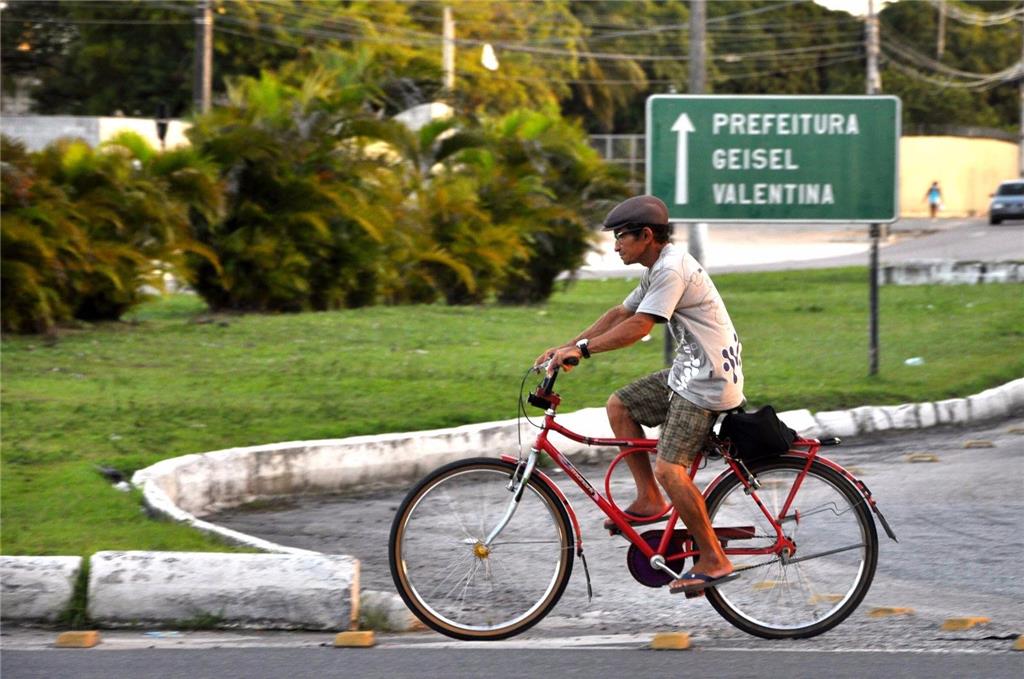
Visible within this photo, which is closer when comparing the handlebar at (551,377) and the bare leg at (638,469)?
the handlebar at (551,377)

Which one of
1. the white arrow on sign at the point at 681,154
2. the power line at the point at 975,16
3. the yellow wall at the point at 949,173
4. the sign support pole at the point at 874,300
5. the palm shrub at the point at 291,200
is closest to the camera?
the white arrow on sign at the point at 681,154

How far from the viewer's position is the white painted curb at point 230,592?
237 inches

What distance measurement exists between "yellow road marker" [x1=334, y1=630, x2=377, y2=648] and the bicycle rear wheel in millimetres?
1302

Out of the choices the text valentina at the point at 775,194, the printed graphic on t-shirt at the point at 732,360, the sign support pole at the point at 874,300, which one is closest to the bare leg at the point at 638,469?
the printed graphic on t-shirt at the point at 732,360

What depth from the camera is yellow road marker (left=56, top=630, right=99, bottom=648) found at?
18.8 ft

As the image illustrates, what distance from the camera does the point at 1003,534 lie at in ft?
24.6

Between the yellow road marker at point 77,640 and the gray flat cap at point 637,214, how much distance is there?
248 centimetres

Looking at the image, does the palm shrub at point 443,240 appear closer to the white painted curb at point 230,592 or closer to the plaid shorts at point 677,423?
the white painted curb at point 230,592

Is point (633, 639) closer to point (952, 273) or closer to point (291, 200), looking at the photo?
point (291, 200)

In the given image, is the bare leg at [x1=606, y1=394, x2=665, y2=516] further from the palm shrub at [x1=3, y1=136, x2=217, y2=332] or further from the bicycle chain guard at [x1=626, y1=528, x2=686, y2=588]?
the palm shrub at [x1=3, y1=136, x2=217, y2=332]

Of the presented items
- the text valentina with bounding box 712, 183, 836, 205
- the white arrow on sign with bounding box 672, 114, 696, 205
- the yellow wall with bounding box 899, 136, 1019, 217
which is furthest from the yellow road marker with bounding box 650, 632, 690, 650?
the yellow wall with bounding box 899, 136, 1019, 217

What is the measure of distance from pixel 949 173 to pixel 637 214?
5537 centimetres

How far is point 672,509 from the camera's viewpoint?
580cm

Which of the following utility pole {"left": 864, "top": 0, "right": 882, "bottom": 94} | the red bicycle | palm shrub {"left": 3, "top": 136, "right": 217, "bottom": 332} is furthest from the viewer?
utility pole {"left": 864, "top": 0, "right": 882, "bottom": 94}
